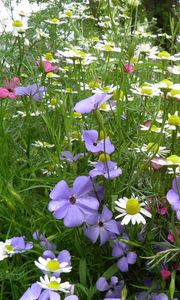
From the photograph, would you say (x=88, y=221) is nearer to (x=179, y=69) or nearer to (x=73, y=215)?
(x=73, y=215)

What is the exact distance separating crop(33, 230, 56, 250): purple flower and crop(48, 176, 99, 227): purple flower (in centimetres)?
7

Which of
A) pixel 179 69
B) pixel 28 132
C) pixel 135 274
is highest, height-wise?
pixel 179 69

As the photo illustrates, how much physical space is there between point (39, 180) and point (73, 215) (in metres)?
0.17

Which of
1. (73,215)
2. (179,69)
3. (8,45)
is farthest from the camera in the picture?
(8,45)

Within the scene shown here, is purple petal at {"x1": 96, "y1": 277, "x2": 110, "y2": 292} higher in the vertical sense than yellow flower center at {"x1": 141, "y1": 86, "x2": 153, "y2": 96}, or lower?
lower

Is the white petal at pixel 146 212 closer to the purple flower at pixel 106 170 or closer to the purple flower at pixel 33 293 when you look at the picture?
the purple flower at pixel 106 170

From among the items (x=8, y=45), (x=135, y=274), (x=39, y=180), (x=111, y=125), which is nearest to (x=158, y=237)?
(x=135, y=274)

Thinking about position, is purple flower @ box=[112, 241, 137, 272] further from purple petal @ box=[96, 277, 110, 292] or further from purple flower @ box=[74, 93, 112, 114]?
purple flower @ box=[74, 93, 112, 114]

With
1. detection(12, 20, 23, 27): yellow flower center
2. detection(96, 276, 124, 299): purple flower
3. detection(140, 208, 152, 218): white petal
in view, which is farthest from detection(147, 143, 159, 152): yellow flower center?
detection(12, 20, 23, 27): yellow flower center

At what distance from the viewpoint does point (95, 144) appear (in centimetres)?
94

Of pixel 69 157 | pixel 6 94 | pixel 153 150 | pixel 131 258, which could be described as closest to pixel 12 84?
pixel 6 94

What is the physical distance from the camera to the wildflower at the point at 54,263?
788mm

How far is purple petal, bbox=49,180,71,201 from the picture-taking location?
860 millimetres

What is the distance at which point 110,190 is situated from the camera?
903mm
